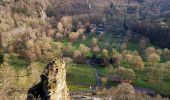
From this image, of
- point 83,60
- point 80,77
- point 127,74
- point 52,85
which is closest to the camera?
point 52,85

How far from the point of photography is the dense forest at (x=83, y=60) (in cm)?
1305

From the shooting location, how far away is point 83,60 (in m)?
104

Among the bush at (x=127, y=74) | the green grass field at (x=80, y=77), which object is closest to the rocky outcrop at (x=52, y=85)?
the green grass field at (x=80, y=77)

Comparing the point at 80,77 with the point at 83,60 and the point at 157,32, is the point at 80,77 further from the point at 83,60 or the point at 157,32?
the point at 157,32

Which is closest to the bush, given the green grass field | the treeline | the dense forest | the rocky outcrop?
the dense forest

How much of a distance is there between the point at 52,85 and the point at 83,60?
9081cm

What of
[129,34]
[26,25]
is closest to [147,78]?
[129,34]

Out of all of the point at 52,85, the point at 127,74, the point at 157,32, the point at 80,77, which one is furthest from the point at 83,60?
the point at 52,85

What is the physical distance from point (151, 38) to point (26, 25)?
194ft

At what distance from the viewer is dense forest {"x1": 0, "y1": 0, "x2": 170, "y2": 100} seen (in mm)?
13047

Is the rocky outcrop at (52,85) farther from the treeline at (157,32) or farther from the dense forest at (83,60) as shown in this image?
the treeline at (157,32)

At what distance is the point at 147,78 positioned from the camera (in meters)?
83.9

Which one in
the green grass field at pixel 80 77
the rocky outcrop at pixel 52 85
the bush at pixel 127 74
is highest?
the rocky outcrop at pixel 52 85

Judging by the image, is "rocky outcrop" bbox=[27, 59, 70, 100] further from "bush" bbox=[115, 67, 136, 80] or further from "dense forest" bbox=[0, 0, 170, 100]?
"bush" bbox=[115, 67, 136, 80]
